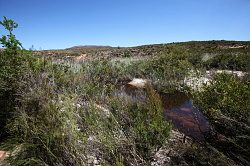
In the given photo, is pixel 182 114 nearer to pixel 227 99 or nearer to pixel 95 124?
pixel 227 99

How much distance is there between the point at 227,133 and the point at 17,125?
160 inches

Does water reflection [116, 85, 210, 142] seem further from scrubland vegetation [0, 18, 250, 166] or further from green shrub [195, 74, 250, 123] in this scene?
Result: scrubland vegetation [0, 18, 250, 166]

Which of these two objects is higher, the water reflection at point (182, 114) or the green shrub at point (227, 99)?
the green shrub at point (227, 99)

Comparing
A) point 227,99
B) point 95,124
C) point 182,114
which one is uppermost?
point 227,99

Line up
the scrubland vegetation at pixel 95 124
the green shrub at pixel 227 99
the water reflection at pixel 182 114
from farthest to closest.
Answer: the water reflection at pixel 182 114, the green shrub at pixel 227 99, the scrubland vegetation at pixel 95 124

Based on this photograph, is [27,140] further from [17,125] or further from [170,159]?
[170,159]

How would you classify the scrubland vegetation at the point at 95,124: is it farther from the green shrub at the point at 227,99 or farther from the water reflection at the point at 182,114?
the water reflection at the point at 182,114

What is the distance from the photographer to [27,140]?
4.93m

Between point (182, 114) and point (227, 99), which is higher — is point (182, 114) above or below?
below

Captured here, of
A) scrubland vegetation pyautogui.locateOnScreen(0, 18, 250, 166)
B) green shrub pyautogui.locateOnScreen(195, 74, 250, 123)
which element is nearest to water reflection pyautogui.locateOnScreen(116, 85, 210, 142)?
green shrub pyautogui.locateOnScreen(195, 74, 250, 123)

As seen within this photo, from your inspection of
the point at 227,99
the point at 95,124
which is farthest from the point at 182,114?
the point at 95,124

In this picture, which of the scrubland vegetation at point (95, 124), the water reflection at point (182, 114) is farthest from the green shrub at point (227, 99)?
the water reflection at point (182, 114)

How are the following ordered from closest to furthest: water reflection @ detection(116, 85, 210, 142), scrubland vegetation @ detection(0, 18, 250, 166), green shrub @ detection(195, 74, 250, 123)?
scrubland vegetation @ detection(0, 18, 250, 166) < green shrub @ detection(195, 74, 250, 123) < water reflection @ detection(116, 85, 210, 142)

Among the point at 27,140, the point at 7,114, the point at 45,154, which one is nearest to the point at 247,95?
the point at 45,154
